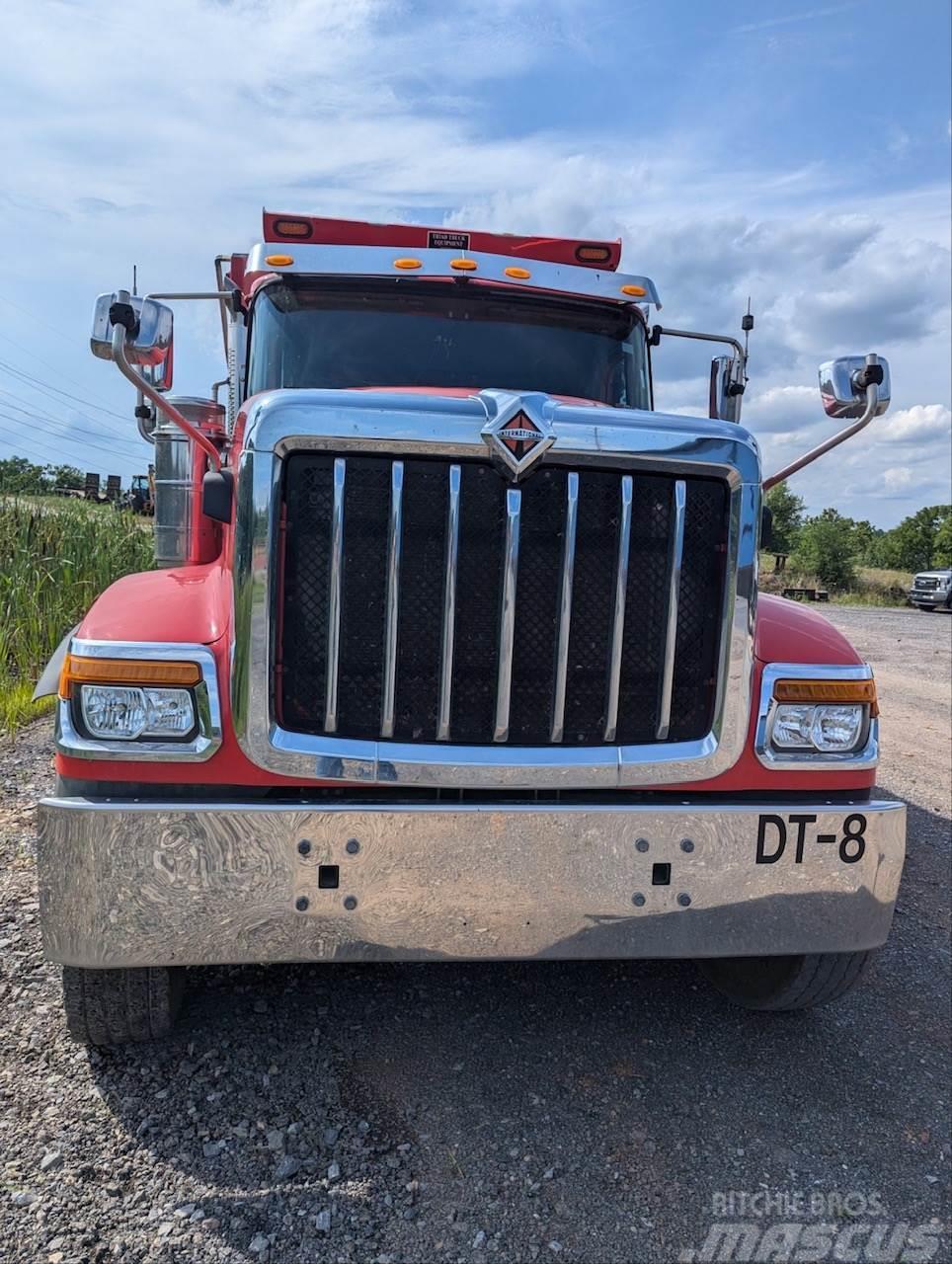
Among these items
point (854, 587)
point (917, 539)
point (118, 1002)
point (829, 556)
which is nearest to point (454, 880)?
point (118, 1002)

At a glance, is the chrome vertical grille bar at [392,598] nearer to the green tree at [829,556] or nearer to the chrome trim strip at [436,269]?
the chrome trim strip at [436,269]

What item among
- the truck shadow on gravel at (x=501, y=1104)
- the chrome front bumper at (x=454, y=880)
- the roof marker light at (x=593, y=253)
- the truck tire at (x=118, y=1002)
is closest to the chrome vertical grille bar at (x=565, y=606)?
the chrome front bumper at (x=454, y=880)

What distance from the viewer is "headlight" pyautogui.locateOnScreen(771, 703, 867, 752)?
272 cm

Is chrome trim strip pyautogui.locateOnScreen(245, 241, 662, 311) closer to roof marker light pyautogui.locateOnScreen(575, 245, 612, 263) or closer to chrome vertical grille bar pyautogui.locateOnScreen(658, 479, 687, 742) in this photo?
roof marker light pyautogui.locateOnScreen(575, 245, 612, 263)

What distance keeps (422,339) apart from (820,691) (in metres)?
2.10

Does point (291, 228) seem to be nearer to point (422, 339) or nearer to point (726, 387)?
point (422, 339)

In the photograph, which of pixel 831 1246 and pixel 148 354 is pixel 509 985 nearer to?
pixel 831 1246

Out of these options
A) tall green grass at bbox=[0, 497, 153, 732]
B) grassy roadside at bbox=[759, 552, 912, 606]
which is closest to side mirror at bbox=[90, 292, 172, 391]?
tall green grass at bbox=[0, 497, 153, 732]

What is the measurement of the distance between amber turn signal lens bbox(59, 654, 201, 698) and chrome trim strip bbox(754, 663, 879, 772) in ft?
5.12

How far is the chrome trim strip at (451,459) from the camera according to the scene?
244cm

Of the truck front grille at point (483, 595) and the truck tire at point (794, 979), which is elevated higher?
the truck front grille at point (483, 595)

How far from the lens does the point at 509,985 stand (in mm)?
3396

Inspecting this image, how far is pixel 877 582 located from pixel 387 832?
43706 mm

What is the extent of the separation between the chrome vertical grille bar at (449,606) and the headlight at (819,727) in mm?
945
